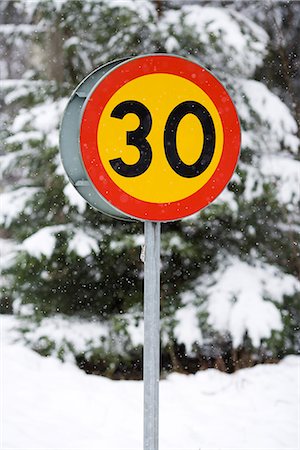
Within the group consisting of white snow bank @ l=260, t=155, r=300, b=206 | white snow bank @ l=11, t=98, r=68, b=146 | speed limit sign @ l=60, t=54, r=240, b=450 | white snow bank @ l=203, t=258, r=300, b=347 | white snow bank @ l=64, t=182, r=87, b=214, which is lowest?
speed limit sign @ l=60, t=54, r=240, b=450

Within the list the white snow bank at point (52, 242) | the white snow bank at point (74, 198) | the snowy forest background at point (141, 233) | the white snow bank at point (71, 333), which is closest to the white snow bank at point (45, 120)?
the snowy forest background at point (141, 233)

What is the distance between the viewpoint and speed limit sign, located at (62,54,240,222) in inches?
70.5

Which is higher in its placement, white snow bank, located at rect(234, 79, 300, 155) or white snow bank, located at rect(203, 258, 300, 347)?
white snow bank, located at rect(234, 79, 300, 155)

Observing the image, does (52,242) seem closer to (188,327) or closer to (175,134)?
(188,327)

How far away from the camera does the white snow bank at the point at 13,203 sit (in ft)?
17.5

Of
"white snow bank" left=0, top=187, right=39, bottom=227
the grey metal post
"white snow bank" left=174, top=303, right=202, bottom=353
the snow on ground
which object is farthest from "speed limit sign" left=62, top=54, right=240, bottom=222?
"white snow bank" left=0, top=187, right=39, bottom=227

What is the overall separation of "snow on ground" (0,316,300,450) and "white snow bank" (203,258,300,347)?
349 millimetres

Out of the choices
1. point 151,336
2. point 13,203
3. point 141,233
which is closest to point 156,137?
point 151,336

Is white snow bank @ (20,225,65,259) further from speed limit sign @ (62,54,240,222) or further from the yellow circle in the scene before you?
the yellow circle

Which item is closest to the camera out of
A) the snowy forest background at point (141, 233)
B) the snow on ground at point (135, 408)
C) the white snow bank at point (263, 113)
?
the snow on ground at point (135, 408)

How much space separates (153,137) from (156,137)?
1 cm

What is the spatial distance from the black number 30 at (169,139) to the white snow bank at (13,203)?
3712 millimetres

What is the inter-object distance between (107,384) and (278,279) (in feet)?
6.43

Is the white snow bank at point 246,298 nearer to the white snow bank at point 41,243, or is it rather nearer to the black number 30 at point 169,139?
the white snow bank at point 41,243
